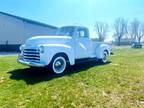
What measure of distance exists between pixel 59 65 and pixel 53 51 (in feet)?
2.65

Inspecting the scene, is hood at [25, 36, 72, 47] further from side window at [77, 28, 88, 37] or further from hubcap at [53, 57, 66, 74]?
side window at [77, 28, 88, 37]

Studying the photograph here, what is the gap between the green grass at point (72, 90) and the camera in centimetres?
536

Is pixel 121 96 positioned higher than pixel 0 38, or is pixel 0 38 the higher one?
pixel 0 38

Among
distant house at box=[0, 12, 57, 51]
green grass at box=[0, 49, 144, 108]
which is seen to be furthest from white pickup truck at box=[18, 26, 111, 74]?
distant house at box=[0, 12, 57, 51]

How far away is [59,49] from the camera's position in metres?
8.45

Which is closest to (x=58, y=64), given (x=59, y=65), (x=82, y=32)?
(x=59, y=65)

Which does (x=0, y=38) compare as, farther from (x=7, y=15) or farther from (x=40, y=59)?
(x=40, y=59)

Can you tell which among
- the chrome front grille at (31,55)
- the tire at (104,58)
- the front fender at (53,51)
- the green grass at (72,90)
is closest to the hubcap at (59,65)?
the front fender at (53,51)

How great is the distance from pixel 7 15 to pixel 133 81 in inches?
951

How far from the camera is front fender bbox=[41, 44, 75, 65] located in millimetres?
7965

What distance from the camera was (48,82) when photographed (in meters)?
7.16

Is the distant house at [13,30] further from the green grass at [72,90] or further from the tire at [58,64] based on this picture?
the tire at [58,64]

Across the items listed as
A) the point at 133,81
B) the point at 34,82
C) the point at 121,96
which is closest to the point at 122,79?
the point at 133,81

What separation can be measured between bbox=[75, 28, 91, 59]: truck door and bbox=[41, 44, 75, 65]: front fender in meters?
0.92
